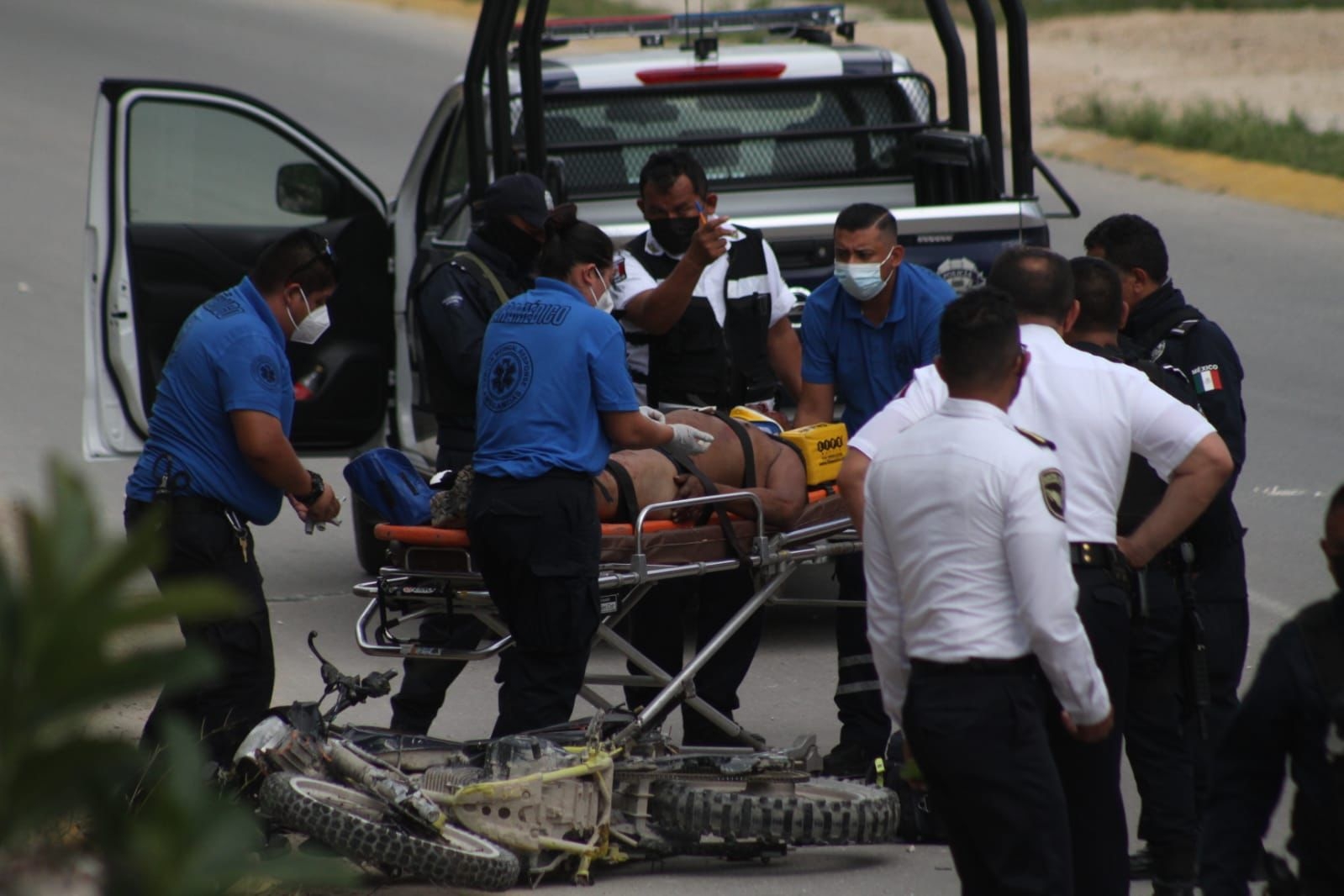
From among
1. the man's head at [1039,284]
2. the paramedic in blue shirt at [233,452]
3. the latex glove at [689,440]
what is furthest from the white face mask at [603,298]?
the man's head at [1039,284]

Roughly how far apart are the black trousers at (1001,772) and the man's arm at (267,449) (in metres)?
2.03

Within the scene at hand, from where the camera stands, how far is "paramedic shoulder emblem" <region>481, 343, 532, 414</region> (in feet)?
15.4

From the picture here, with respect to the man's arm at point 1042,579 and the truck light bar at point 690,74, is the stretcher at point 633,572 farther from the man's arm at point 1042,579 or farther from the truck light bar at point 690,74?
the truck light bar at point 690,74

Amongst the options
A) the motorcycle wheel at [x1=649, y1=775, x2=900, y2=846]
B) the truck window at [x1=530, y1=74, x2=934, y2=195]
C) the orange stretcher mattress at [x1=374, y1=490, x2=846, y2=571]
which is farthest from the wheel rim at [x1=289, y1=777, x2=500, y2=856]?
the truck window at [x1=530, y1=74, x2=934, y2=195]

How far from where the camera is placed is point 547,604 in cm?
467

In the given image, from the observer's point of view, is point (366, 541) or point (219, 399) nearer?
point (219, 399)

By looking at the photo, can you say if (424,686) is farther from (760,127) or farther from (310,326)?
(760,127)

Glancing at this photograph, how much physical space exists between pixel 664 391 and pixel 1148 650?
2297mm

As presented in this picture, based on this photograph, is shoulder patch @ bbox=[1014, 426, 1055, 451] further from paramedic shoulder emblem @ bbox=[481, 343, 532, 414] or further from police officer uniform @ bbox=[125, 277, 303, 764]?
police officer uniform @ bbox=[125, 277, 303, 764]

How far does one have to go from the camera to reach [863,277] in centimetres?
536

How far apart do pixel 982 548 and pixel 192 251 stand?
504cm

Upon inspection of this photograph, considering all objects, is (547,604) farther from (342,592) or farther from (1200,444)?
(342,592)

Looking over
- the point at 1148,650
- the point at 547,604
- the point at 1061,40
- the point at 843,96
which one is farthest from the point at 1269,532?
the point at 1061,40

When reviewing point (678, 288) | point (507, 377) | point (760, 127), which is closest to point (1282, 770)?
point (507, 377)
